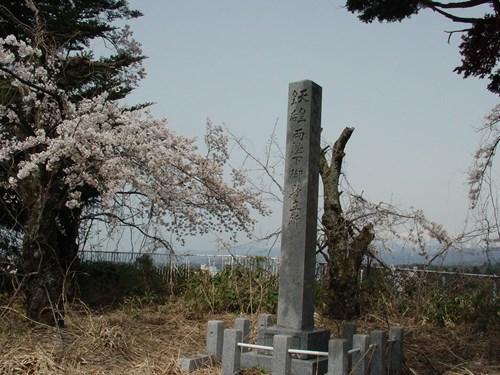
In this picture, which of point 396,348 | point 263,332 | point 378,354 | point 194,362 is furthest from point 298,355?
→ point 396,348

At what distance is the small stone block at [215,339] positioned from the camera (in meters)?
5.39

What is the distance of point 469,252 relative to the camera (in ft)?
29.1

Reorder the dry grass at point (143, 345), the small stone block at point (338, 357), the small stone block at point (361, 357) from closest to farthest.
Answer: the small stone block at point (338, 357), the small stone block at point (361, 357), the dry grass at point (143, 345)

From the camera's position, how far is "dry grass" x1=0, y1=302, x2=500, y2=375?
16.9 feet

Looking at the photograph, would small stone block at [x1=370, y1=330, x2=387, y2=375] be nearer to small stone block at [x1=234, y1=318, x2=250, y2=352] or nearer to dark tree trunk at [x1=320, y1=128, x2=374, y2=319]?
small stone block at [x1=234, y1=318, x2=250, y2=352]

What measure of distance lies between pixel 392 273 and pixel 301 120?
4.50 meters

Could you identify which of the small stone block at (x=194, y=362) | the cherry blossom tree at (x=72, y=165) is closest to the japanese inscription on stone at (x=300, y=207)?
the small stone block at (x=194, y=362)

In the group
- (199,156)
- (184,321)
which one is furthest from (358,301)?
(199,156)

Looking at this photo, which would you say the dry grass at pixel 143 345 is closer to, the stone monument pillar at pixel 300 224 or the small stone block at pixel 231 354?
the small stone block at pixel 231 354

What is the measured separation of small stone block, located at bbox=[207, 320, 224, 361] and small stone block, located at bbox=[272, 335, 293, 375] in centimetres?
80

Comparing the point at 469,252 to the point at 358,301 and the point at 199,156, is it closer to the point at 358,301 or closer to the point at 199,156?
the point at 358,301

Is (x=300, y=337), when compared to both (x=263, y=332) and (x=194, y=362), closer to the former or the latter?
(x=263, y=332)

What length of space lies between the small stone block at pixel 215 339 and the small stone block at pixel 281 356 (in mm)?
800

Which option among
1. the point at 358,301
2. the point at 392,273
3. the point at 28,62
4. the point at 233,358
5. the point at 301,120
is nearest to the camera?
the point at 233,358
